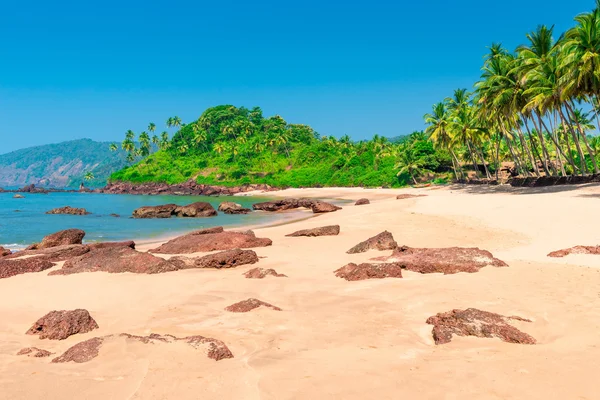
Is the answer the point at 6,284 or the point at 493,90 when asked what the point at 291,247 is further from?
the point at 493,90

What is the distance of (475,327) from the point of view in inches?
228

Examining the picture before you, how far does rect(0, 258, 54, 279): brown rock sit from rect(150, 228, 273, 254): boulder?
4022 millimetres

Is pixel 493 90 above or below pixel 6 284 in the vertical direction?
above

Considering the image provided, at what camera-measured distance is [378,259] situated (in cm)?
1164

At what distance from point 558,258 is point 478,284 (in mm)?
4156

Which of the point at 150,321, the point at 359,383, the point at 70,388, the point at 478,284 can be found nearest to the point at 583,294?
the point at 478,284

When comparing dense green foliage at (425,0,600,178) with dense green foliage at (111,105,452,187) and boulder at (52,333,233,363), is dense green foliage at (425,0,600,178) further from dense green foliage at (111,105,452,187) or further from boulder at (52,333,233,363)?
boulder at (52,333,233,363)

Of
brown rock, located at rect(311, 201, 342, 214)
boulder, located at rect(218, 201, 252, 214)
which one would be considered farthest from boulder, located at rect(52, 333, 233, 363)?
boulder, located at rect(218, 201, 252, 214)

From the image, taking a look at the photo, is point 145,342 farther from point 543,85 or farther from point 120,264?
point 543,85

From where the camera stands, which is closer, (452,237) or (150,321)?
(150,321)

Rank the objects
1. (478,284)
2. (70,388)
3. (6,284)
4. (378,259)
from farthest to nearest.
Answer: (378,259) < (6,284) < (478,284) < (70,388)

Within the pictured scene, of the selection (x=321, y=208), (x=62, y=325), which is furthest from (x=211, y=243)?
(x=321, y=208)

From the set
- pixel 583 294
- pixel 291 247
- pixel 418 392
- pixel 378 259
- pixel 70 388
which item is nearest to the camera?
pixel 418 392

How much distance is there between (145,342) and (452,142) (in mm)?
60509
